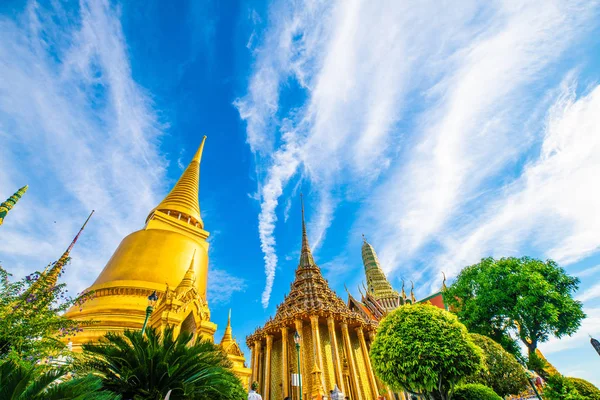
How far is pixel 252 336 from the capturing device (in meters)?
26.0

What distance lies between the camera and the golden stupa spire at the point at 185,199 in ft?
86.9

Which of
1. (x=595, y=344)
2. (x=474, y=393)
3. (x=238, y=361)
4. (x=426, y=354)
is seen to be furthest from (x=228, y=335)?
(x=595, y=344)

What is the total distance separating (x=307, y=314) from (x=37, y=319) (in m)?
18.7

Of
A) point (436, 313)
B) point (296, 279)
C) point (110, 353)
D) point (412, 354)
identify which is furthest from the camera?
point (296, 279)

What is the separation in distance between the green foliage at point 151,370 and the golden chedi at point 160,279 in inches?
245

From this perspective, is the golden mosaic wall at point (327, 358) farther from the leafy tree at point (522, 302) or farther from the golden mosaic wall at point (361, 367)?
the leafy tree at point (522, 302)

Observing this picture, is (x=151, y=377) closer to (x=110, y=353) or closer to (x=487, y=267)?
(x=110, y=353)

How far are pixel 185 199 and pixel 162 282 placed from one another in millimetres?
11041

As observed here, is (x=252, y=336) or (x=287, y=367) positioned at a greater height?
(x=252, y=336)

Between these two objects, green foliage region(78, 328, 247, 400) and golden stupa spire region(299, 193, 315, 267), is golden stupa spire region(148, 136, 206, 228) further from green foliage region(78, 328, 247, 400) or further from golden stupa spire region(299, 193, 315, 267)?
green foliage region(78, 328, 247, 400)

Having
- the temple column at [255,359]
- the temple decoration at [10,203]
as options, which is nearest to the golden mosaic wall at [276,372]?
the temple column at [255,359]

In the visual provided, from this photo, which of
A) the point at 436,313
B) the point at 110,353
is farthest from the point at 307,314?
the point at 110,353

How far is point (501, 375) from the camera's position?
13.2m

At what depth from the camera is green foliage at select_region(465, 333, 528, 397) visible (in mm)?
13000
